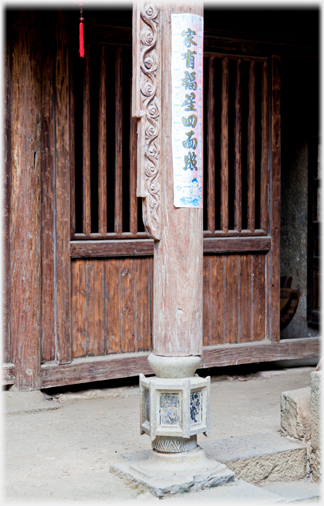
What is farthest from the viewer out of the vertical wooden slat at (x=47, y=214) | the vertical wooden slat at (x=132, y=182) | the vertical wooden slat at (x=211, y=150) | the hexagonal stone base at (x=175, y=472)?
the vertical wooden slat at (x=211, y=150)

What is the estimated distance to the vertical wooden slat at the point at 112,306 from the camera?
597cm

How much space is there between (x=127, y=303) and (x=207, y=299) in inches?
34.4

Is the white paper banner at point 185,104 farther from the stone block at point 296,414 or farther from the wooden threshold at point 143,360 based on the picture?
the wooden threshold at point 143,360

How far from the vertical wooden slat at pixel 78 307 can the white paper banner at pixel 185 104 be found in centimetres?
229

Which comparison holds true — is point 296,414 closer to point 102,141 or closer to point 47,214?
point 47,214

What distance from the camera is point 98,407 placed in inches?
218

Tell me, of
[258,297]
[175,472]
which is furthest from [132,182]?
[175,472]

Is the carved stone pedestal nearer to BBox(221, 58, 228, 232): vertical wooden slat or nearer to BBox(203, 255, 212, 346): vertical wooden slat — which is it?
BBox(203, 255, 212, 346): vertical wooden slat

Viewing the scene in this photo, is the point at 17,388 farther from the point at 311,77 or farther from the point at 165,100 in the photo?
the point at 311,77

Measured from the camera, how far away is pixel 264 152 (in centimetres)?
673

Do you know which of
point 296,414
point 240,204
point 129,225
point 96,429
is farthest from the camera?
point 240,204

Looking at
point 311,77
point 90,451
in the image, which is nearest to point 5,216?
point 90,451

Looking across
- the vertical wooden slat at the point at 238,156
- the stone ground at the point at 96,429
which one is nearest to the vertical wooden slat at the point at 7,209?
the stone ground at the point at 96,429

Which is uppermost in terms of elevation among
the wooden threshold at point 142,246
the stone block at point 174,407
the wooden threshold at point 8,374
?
the wooden threshold at point 142,246
